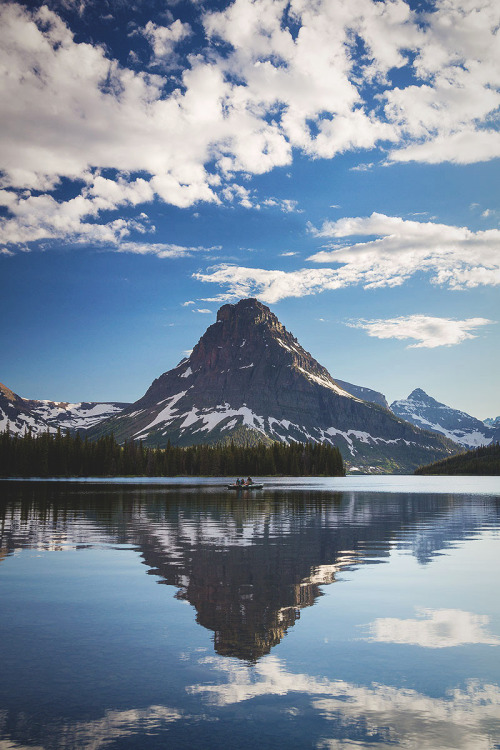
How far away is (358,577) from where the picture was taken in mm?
27094

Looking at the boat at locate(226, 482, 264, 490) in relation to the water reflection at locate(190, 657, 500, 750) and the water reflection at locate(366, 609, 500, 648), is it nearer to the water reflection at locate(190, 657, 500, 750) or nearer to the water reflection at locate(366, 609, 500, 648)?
the water reflection at locate(366, 609, 500, 648)

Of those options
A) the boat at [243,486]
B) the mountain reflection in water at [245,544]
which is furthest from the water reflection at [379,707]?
the boat at [243,486]

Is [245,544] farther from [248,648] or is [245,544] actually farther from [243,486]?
[243,486]

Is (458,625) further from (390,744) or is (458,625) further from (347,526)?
(347,526)

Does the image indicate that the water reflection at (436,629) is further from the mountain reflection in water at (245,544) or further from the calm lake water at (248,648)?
the mountain reflection in water at (245,544)

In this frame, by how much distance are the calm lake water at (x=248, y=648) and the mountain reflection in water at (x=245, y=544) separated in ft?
0.53

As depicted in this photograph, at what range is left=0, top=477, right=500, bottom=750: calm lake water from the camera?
36.4ft

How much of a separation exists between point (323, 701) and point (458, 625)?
8.52m

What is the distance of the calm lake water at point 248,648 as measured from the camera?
1109 centimetres

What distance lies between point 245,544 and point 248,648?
22614 millimetres

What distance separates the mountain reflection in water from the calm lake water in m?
0.16

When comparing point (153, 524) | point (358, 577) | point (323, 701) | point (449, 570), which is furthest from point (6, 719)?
point (153, 524)

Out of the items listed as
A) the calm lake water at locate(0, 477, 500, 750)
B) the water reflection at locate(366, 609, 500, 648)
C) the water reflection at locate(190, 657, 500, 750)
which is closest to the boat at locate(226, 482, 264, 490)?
the calm lake water at locate(0, 477, 500, 750)

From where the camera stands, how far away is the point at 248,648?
15805 mm
